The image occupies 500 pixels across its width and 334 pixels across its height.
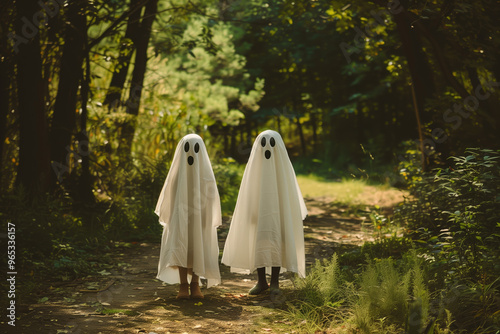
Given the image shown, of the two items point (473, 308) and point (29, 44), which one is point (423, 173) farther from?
point (29, 44)

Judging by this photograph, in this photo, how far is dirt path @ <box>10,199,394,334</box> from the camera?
4879mm

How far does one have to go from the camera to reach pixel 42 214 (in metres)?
7.74

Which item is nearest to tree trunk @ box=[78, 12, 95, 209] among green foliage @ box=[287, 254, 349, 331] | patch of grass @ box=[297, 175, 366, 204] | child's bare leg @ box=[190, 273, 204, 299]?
child's bare leg @ box=[190, 273, 204, 299]

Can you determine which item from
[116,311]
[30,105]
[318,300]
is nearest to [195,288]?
[116,311]

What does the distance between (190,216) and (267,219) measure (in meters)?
0.90

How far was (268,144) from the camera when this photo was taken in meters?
6.20

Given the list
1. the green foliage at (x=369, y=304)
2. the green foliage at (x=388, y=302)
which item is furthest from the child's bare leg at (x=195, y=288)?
the green foliage at (x=388, y=302)

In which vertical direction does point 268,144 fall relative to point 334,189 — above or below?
above

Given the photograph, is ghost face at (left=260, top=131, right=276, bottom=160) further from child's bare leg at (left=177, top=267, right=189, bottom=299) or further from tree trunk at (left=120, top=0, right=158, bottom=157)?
tree trunk at (left=120, top=0, right=158, bottom=157)

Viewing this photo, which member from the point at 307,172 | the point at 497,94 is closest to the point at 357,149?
the point at 307,172

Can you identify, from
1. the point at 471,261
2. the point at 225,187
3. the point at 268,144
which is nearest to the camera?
the point at 471,261

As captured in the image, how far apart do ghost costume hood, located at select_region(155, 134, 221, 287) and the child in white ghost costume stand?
1.15ft

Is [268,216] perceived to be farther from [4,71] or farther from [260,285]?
[4,71]

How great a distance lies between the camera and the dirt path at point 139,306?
4879 millimetres
